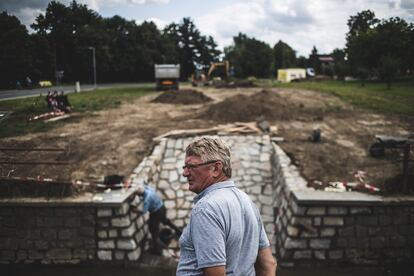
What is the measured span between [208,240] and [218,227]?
96 mm

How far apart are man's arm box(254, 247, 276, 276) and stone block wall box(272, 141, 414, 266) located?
16.9 ft

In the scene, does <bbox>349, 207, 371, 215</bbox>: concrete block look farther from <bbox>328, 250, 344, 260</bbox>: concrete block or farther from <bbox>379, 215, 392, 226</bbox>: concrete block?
<bbox>328, 250, 344, 260</bbox>: concrete block

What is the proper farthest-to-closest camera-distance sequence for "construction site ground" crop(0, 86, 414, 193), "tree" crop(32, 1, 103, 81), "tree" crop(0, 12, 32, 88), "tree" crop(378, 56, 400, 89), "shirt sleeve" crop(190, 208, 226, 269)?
"tree" crop(378, 56, 400, 89) → "construction site ground" crop(0, 86, 414, 193) → "tree" crop(32, 1, 103, 81) → "tree" crop(0, 12, 32, 88) → "shirt sleeve" crop(190, 208, 226, 269)

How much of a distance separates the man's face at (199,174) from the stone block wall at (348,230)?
5544 millimetres

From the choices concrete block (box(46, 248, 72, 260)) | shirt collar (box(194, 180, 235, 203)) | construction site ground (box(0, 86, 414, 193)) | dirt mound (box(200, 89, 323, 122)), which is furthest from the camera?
dirt mound (box(200, 89, 323, 122))

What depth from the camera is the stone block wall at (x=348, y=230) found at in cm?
735

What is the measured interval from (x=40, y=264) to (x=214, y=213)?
7.25m

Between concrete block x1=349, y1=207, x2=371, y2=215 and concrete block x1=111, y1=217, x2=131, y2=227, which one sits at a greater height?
concrete block x1=349, y1=207, x2=371, y2=215

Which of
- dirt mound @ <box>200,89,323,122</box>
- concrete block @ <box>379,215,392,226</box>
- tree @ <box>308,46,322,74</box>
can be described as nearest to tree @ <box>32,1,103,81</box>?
concrete block @ <box>379,215,392,226</box>

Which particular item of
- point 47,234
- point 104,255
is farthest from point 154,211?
point 47,234

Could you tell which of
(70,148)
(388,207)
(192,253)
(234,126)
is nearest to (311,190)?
(388,207)

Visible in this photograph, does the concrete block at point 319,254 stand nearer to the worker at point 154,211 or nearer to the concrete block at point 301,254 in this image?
the concrete block at point 301,254

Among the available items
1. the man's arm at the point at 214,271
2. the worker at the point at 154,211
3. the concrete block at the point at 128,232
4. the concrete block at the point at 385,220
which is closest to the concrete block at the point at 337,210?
the concrete block at the point at 385,220

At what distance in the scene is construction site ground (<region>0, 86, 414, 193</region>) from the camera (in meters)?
9.07
